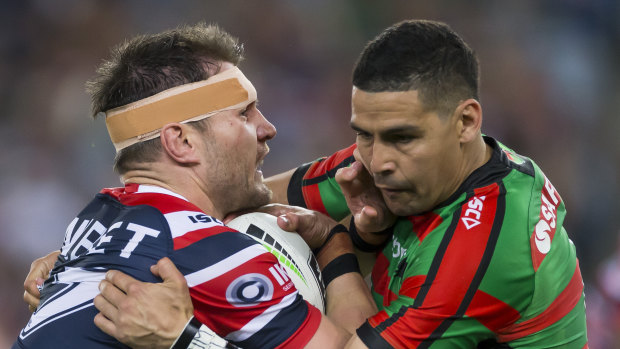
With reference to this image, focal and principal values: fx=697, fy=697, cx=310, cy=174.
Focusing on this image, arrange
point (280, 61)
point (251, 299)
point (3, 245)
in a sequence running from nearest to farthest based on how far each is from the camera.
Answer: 1. point (251, 299)
2. point (3, 245)
3. point (280, 61)

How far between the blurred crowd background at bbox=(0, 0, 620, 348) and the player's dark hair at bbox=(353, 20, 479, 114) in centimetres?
473

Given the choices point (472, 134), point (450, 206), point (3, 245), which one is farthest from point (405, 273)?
point (3, 245)

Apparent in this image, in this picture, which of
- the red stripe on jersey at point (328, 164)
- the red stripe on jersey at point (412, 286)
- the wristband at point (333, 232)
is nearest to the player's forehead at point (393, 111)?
the red stripe on jersey at point (412, 286)

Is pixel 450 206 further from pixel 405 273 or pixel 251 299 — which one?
pixel 251 299

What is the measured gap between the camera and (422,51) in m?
2.76

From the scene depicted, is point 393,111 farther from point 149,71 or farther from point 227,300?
point 149,71

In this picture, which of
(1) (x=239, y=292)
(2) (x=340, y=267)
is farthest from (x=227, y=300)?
(2) (x=340, y=267)

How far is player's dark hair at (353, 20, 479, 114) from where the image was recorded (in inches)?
107

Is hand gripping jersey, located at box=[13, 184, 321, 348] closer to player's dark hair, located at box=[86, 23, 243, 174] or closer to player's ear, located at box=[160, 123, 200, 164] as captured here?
player's ear, located at box=[160, 123, 200, 164]

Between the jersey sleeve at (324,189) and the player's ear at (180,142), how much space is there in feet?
2.63

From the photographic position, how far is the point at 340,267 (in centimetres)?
322

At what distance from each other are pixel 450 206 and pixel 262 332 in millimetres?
915

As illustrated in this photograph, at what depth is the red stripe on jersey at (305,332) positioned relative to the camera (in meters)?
2.66

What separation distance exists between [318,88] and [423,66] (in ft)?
17.5
